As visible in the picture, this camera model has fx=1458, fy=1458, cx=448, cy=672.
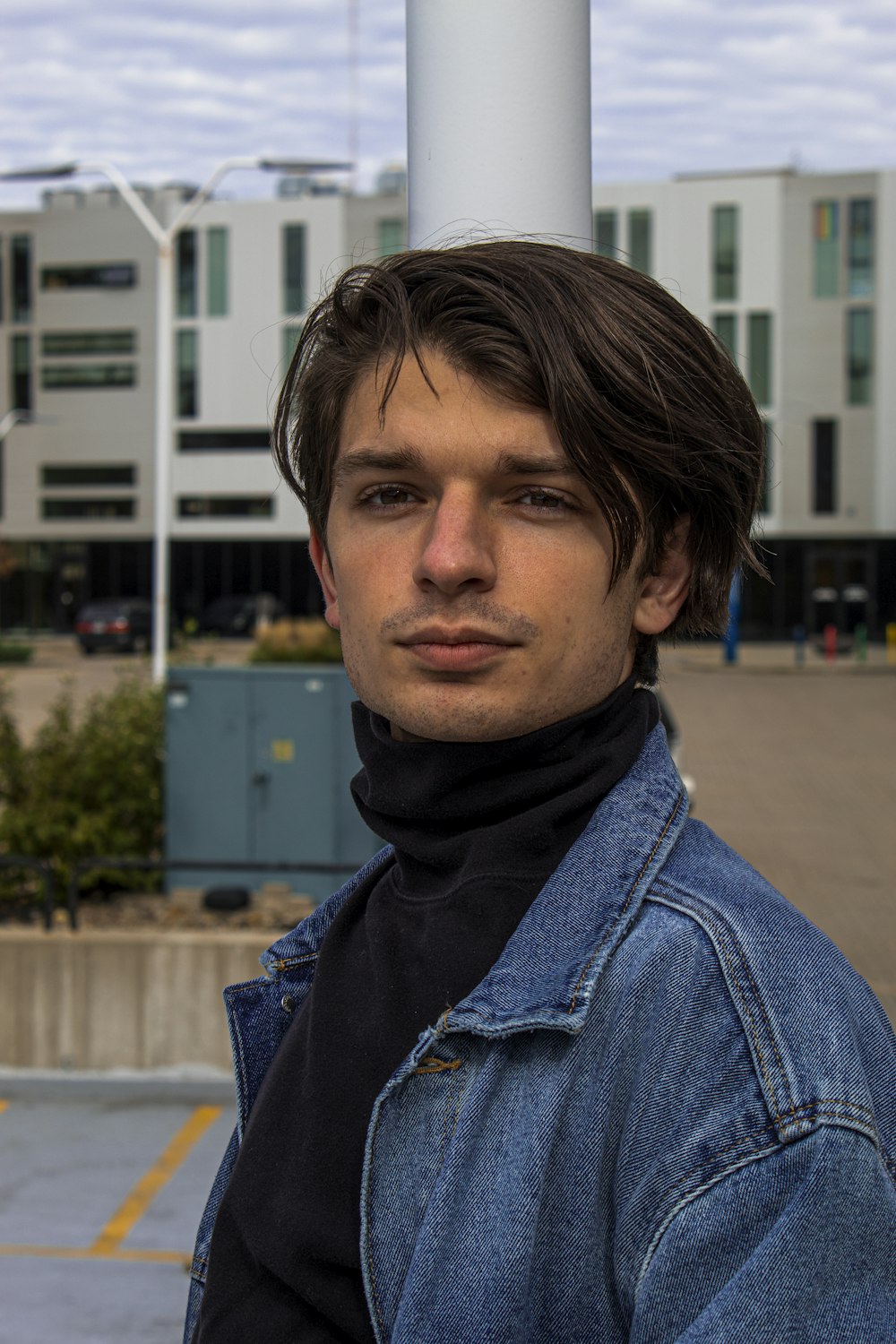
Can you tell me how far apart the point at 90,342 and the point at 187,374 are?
4635 mm

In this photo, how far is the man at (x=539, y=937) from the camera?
118cm

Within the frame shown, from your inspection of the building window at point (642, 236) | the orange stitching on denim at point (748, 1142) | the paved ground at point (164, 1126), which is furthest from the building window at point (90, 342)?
the orange stitching on denim at point (748, 1142)

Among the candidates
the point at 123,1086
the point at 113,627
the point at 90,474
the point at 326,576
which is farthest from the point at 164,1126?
the point at 90,474

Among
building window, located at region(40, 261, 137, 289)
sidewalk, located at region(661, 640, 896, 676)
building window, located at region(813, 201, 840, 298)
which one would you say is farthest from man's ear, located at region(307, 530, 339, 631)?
building window, located at region(40, 261, 137, 289)

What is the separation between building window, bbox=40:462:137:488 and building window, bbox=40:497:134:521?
665mm

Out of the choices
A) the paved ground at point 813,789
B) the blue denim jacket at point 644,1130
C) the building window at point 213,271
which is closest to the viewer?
the blue denim jacket at point 644,1130

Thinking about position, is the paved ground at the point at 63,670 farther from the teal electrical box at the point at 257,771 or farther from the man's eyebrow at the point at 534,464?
the man's eyebrow at the point at 534,464

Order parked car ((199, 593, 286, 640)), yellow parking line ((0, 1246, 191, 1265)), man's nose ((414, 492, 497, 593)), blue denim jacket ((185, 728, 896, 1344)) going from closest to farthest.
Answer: blue denim jacket ((185, 728, 896, 1344)), man's nose ((414, 492, 497, 593)), yellow parking line ((0, 1246, 191, 1265)), parked car ((199, 593, 286, 640))

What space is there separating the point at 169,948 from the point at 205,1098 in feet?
2.28

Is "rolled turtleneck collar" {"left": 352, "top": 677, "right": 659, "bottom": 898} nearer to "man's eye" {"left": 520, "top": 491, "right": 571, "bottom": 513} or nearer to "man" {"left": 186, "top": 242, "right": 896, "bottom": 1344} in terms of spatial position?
"man" {"left": 186, "top": 242, "right": 896, "bottom": 1344}

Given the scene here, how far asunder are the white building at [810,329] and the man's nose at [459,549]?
48074 millimetres

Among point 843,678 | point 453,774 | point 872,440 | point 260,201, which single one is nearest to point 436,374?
point 453,774

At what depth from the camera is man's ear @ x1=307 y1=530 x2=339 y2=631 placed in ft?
5.77

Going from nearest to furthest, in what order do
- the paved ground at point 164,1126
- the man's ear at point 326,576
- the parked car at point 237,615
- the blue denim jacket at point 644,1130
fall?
1. the blue denim jacket at point 644,1130
2. the man's ear at point 326,576
3. the paved ground at point 164,1126
4. the parked car at point 237,615
